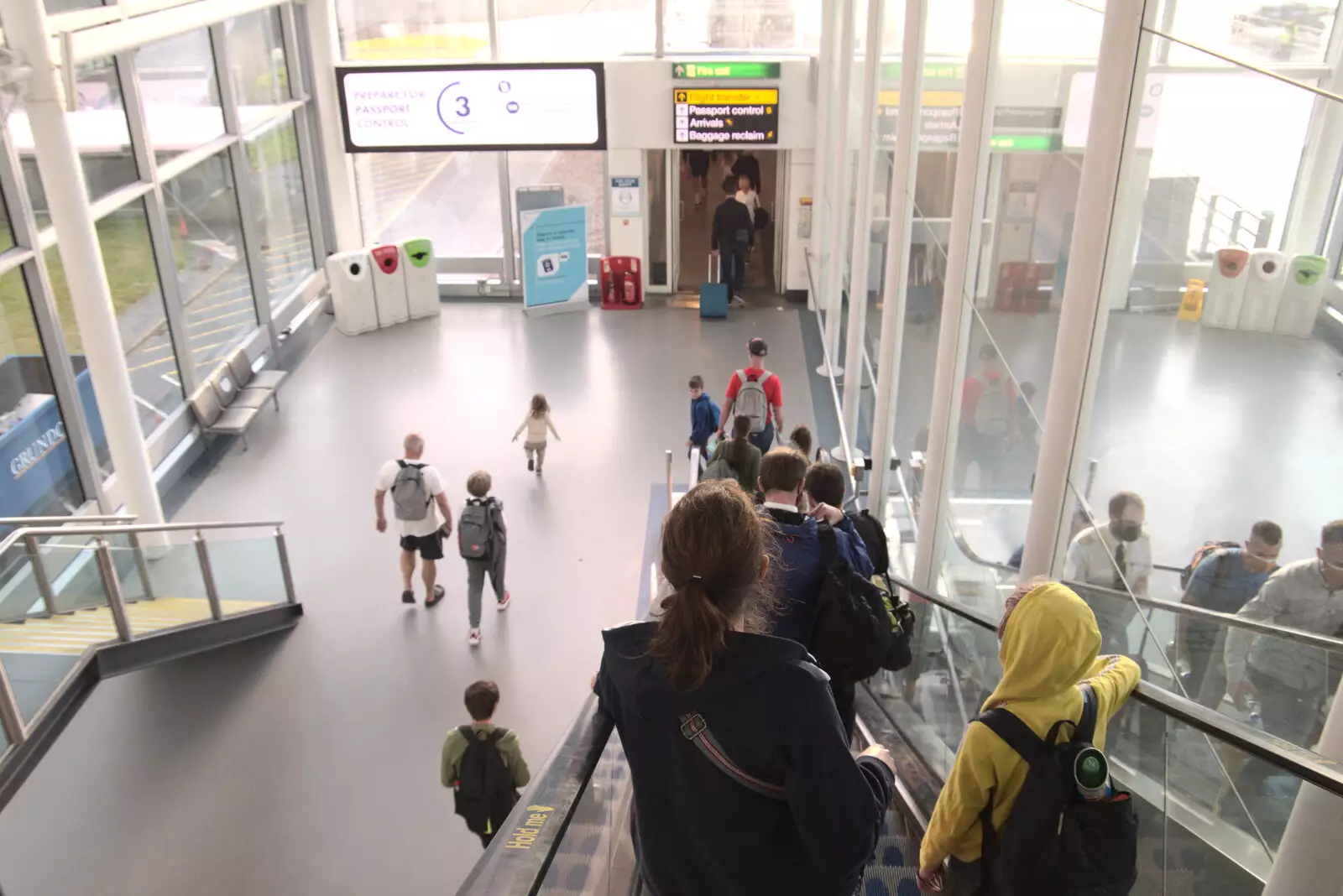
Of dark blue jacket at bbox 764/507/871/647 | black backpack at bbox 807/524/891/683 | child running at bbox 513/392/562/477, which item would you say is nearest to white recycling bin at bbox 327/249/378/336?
child running at bbox 513/392/562/477

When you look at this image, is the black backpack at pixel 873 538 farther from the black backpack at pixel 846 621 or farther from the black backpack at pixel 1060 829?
the black backpack at pixel 1060 829

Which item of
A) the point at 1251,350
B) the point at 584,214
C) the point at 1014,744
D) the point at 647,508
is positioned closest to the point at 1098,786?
the point at 1014,744

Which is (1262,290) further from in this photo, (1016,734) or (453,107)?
(453,107)

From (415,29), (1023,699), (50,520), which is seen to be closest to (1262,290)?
(1023,699)

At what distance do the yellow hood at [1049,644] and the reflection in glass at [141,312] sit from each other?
937 centimetres

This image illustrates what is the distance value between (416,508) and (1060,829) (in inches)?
246

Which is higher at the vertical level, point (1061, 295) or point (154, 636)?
point (1061, 295)

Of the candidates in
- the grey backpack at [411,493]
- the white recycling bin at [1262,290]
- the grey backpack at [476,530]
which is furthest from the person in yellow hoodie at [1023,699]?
the grey backpack at [411,493]

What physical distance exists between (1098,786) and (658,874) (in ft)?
3.37

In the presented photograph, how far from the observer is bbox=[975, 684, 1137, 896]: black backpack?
238cm

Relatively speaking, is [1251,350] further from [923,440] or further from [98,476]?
[98,476]

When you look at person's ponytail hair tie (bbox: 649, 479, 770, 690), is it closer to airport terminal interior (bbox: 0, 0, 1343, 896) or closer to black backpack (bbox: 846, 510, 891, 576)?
airport terminal interior (bbox: 0, 0, 1343, 896)

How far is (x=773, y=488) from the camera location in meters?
3.59

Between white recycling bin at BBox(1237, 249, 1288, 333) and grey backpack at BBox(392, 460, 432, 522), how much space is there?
619 cm
